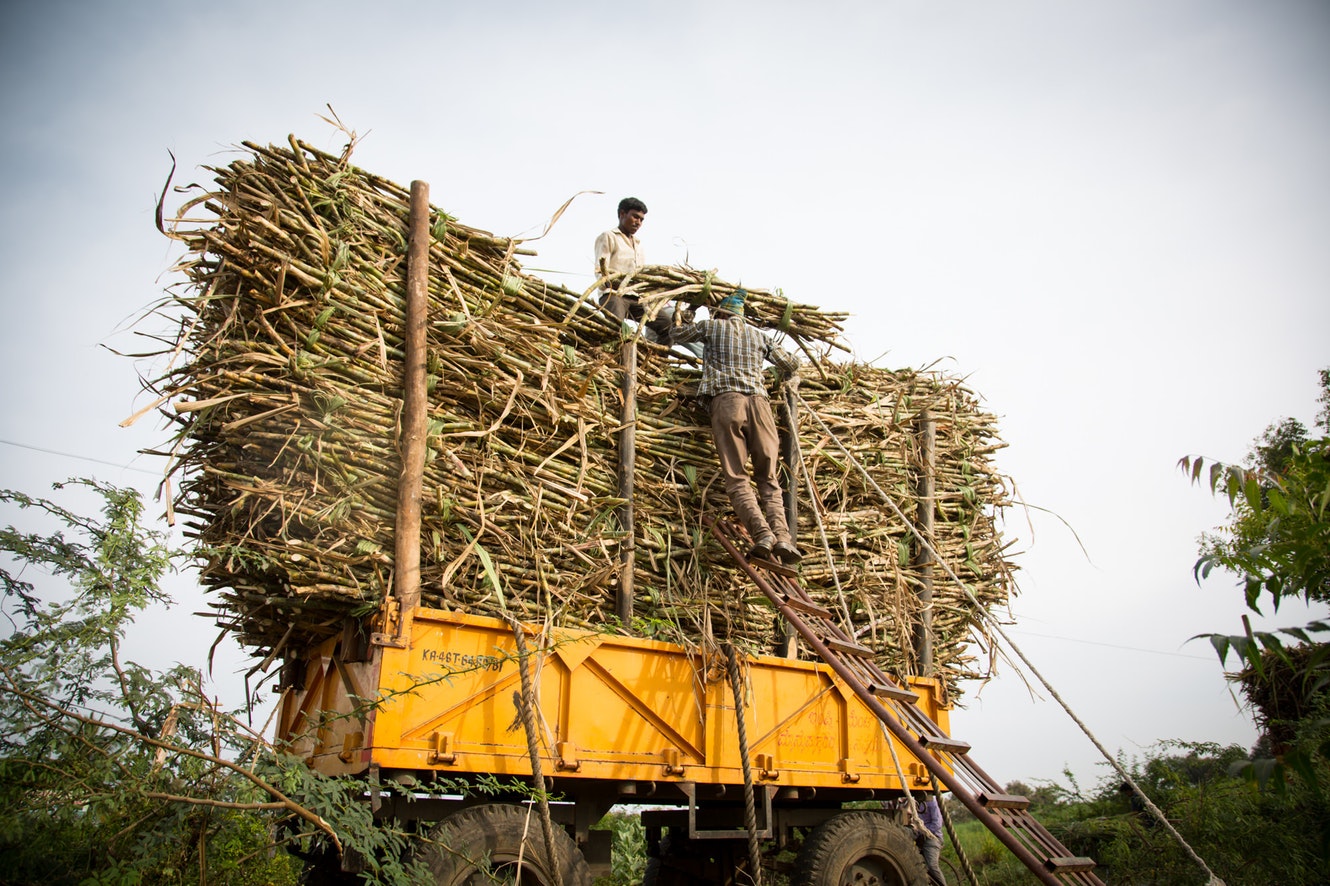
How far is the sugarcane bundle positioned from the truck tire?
1.20 metres

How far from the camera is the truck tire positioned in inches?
223

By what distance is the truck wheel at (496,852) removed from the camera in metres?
4.30

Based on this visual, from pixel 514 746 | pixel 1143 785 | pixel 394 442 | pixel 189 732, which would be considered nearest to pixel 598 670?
pixel 514 746

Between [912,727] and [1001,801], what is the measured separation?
96 centimetres

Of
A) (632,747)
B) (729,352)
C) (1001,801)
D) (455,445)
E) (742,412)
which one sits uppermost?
(729,352)

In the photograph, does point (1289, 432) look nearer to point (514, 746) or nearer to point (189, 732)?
point (514, 746)

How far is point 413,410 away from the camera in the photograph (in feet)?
16.6

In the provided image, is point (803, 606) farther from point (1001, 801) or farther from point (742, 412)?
point (1001, 801)

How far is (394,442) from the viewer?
16.4ft

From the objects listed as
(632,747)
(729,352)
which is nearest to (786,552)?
(729,352)

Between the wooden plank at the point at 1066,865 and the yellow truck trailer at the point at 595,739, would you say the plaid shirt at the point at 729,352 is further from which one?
the wooden plank at the point at 1066,865

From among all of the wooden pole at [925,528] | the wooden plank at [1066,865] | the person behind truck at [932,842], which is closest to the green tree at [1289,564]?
the wooden plank at [1066,865]

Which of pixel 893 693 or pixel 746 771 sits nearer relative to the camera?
pixel 746 771

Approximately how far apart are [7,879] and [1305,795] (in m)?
9.70
